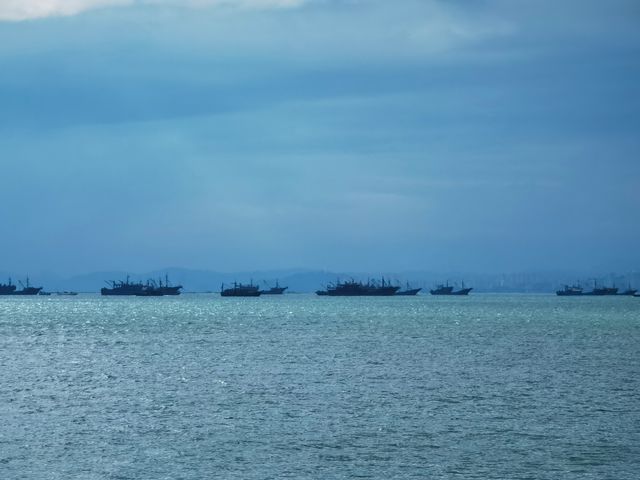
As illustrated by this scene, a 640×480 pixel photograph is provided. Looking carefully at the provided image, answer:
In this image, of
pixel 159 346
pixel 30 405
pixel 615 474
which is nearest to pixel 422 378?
pixel 30 405

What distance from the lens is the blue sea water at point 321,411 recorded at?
36.3 m

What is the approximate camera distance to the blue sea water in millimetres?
36312

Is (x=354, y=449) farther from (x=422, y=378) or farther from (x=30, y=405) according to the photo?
(x=422, y=378)

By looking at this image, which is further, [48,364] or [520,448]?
[48,364]

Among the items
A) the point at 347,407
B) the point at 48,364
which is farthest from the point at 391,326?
the point at 347,407

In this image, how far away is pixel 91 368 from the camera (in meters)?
73.9

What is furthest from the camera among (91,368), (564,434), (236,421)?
(91,368)

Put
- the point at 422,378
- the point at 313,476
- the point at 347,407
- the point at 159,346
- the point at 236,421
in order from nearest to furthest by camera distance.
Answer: the point at 313,476
the point at 236,421
the point at 347,407
the point at 422,378
the point at 159,346

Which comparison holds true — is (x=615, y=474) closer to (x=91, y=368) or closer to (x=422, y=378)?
(x=422, y=378)

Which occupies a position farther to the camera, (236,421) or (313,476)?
(236,421)

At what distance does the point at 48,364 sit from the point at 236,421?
115 feet

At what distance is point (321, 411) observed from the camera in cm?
4919

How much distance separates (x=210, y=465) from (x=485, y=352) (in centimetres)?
5599

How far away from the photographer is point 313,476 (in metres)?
34.4
